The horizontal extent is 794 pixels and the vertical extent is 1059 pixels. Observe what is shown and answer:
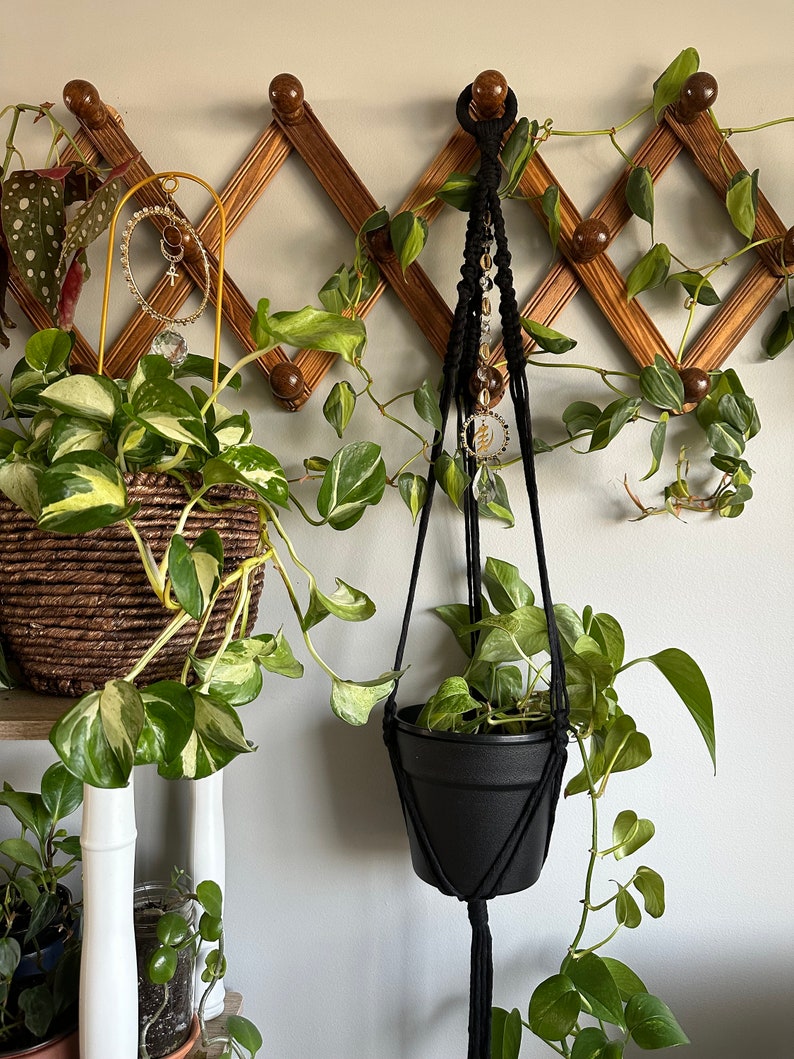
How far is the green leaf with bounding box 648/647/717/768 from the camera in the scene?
72 centimetres

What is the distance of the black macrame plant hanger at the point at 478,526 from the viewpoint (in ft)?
2.43

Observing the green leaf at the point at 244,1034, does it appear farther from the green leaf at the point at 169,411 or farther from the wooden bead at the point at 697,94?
the wooden bead at the point at 697,94

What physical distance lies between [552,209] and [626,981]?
33.2 inches

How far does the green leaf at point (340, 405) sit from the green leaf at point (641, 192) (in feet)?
1.25

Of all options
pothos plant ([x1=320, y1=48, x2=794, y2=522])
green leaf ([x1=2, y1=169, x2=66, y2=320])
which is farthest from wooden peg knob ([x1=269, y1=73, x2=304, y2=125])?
green leaf ([x1=2, y1=169, x2=66, y2=320])

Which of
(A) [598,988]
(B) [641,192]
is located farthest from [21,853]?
(B) [641,192]

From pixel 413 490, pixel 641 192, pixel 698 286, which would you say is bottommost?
pixel 413 490

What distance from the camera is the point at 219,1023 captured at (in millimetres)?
829

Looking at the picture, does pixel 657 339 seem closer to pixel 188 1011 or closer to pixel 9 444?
pixel 9 444

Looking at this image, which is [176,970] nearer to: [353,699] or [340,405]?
[353,699]

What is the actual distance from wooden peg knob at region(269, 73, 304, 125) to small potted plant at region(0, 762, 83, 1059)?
2.42 ft

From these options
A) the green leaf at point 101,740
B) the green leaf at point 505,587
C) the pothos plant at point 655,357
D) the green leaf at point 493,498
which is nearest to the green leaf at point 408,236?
the pothos plant at point 655,357

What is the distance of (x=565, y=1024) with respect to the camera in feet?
2.48

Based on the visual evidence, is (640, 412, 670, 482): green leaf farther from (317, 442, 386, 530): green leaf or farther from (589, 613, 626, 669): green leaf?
(317, 442, 386, 530): green leaf
